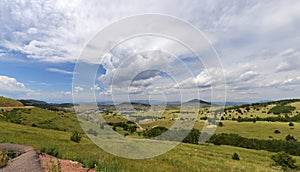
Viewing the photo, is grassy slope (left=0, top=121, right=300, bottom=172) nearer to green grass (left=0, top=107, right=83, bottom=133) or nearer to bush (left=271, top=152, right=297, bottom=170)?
bush (left=271, top=152, right=297, bottom=170)

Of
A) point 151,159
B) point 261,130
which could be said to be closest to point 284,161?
point 151,159

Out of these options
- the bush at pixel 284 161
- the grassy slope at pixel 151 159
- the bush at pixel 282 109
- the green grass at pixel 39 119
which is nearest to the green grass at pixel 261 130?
the bush at pixel 284 161

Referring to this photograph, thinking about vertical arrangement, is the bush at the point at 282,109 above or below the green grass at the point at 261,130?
above

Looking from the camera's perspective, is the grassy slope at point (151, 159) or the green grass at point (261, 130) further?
the green grass at point (261, 130)

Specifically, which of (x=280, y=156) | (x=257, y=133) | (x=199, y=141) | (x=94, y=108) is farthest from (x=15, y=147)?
(x=257, y=133)

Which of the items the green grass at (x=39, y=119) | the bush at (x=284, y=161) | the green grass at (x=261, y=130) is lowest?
the bush at (x=284, y=161)

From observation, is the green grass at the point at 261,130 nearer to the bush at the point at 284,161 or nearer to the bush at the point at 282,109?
the bush at the point at 284,161

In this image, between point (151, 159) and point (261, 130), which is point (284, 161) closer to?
point (151, 159)

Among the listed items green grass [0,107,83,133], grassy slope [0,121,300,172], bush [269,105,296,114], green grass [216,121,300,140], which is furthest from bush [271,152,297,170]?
bush [269,105,296,114]

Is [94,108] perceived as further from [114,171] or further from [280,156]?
[280,156]

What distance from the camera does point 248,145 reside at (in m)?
65.9

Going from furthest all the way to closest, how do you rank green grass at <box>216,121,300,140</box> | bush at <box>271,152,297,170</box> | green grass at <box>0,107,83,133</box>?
green grass at <box>216,121,300,140</box> → green grass at <box>0,107,83,133</box> → bush at <box>271,152,297,170</box>

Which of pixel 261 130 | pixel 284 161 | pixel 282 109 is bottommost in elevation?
pixel 284 161

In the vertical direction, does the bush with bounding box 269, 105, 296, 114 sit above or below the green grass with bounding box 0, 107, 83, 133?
above
